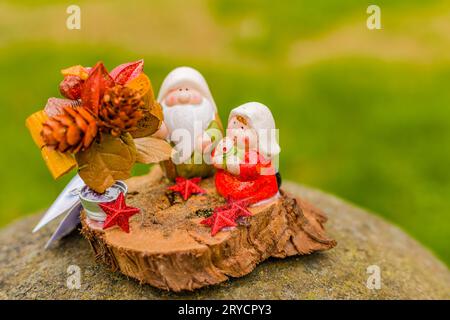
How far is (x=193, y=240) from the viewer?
227cm

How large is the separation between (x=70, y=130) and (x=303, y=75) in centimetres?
440

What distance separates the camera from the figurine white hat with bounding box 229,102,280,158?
2.44 meters

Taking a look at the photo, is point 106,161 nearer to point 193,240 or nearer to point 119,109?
point 119,109

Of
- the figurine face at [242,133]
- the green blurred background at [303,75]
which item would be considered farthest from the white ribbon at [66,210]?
the green blurred background at [303,75]

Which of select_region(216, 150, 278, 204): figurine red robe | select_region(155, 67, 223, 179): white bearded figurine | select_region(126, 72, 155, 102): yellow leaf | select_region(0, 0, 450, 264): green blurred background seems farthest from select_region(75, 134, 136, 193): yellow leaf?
select_region(0, 0, 450, 264): green blurred background

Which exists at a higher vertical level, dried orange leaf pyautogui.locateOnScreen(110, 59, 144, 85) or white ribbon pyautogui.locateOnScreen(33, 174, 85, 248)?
dried orange leaf pyautogui.locateOnScreen(110, 59, 144, 85)

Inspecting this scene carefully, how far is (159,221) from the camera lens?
2463 millimetres

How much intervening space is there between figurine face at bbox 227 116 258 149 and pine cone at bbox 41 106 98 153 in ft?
2.39

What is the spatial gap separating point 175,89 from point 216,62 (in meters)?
3.56

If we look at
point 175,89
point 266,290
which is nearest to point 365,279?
point 266,290

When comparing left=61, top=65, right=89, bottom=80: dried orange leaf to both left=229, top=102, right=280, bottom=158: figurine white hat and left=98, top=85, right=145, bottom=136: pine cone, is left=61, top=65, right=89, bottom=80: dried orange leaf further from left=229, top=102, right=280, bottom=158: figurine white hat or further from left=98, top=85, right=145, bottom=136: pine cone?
left=229, top=102, right=280, bottom=158: figurine white hat

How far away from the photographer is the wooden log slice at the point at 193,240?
2.21 metres

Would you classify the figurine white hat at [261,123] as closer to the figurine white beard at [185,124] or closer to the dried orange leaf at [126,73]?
the figurine white beard at [185,124]

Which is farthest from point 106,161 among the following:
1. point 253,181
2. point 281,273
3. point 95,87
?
point 281,273
